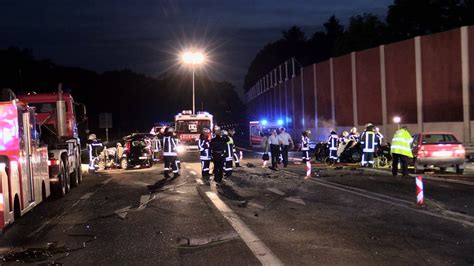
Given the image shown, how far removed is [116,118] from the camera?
8850cm

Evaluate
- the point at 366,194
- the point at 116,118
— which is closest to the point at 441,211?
the point at 366,194

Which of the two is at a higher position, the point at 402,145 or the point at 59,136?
the point at 59,136

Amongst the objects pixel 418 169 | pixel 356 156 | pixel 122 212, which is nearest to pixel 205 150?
pixel 418 169

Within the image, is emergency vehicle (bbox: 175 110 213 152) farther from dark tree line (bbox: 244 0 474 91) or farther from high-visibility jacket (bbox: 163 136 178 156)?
dark tree line (bbox: 244 0 474 91)

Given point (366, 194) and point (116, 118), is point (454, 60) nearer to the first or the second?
point (366, 194)

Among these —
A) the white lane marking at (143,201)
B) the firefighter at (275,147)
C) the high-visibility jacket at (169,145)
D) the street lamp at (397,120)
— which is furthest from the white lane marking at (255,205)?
the street lamp at (397,120)

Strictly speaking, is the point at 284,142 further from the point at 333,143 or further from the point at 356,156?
the point at 356,156

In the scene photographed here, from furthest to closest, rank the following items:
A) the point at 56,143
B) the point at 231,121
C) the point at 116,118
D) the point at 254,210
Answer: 1. the point at 231,121
2. the point at 116,118
3. the point at 56,143
4. the point at 254,210

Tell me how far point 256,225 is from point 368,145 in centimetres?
1304

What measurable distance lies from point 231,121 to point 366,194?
97.4 metres

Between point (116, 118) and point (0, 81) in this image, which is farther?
point (116, 118)

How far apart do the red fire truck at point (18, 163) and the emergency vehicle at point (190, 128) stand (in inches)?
935

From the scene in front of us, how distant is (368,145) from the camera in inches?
902

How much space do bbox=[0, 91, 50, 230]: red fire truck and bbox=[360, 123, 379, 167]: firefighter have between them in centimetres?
1273
